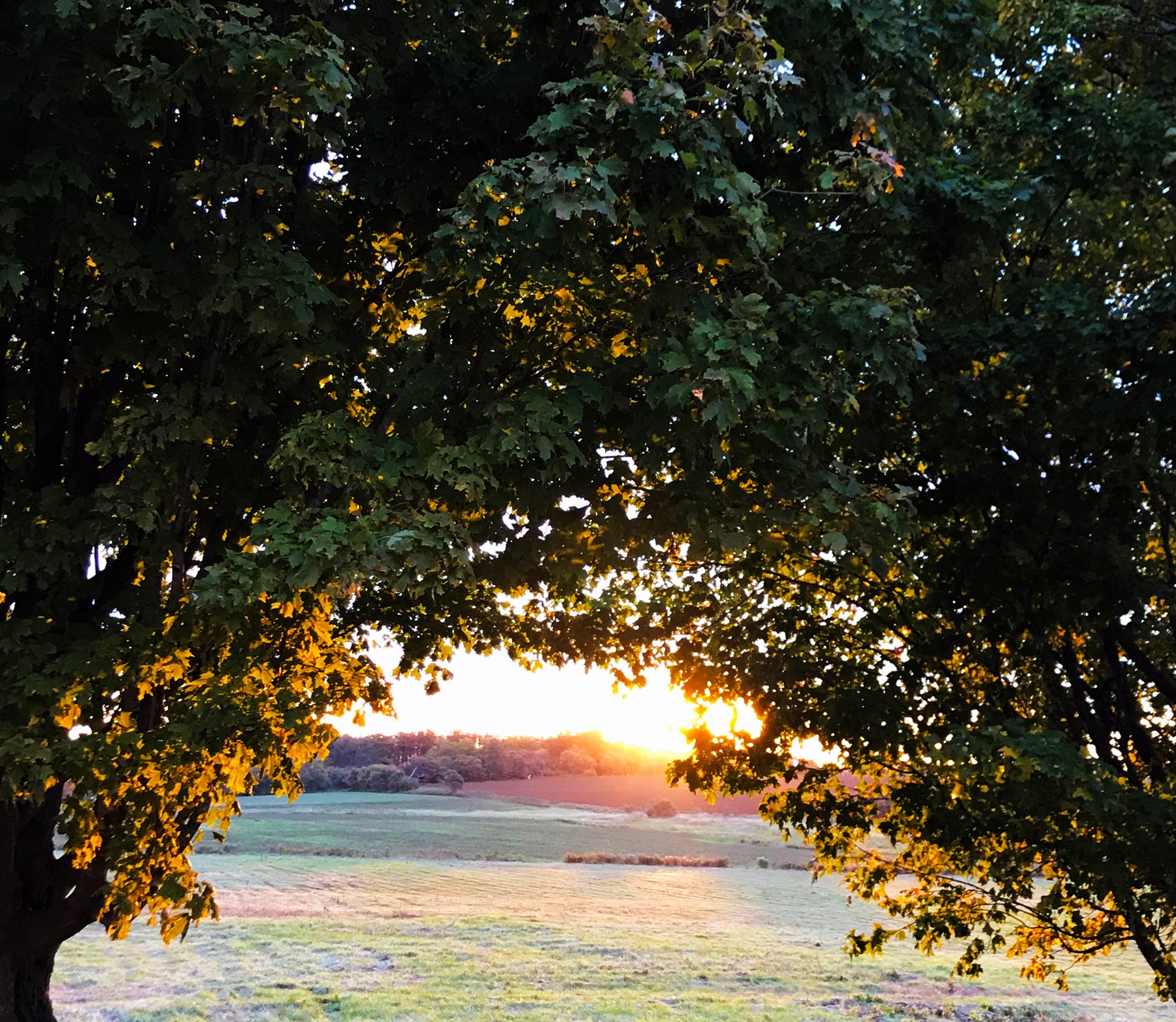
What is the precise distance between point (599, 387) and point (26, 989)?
277 inches

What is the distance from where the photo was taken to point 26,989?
7430 mm

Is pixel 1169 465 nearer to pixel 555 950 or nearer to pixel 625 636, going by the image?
pixel 625 636

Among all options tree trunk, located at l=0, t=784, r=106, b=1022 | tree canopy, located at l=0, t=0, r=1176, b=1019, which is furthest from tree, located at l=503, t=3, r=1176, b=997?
tree trunk, located at l=0, t=784, r=106, b=1022

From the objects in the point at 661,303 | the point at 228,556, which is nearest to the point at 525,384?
the point at 661,303

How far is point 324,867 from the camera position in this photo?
27.3m

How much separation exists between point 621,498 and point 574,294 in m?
1.62

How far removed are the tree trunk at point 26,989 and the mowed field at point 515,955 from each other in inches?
243

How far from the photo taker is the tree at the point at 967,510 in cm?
590

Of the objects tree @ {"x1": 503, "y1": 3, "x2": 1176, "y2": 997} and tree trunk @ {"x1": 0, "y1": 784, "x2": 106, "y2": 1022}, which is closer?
tree @ {"x1": 503, "y1": 3, "x2": 1176, "y2": 997}

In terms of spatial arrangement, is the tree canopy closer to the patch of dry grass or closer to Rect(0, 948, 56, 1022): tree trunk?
Rect(0, 948, 56, 1022): tree trunk

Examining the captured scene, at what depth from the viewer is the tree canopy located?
4977mm

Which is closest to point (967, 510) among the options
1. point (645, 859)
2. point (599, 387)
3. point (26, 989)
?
point (599, 387)

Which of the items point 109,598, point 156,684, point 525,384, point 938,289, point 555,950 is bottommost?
point 555,950

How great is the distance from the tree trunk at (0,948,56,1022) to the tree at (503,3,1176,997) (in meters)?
5.56
